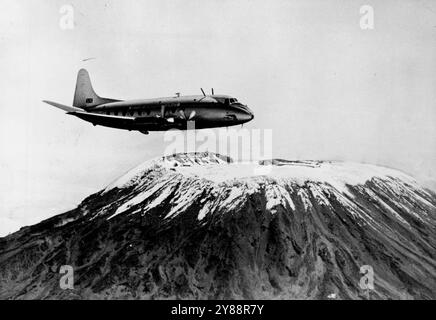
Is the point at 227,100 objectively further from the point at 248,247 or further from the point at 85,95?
the point at 248,247

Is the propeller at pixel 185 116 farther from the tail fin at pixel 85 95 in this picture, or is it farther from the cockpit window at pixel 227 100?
the tail fin at pixel 85 95

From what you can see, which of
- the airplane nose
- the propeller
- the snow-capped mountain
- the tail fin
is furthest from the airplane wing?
the snow-capped mountain

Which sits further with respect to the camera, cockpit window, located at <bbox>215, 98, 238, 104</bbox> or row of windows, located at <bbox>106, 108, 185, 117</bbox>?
cockpit window, located at <bbox>215, 98, 238, 104</bbox>

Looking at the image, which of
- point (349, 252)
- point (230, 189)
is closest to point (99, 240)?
point (230, 189)

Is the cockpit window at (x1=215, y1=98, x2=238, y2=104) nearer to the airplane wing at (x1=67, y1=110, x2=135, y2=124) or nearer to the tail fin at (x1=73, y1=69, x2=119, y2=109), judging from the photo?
the airplane wing at (x1=67, y1=110, x2=135, y2=124)
